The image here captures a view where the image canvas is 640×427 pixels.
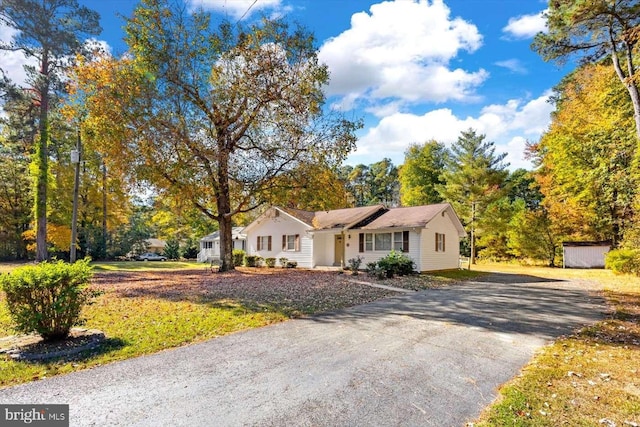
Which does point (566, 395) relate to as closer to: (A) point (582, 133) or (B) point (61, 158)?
(A) point (582, 133)

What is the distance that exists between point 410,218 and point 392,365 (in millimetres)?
15501

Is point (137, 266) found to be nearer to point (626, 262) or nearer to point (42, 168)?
point (42, 168)

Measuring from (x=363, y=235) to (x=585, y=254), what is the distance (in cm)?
1692

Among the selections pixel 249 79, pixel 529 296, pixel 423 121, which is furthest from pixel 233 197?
pixel 529 296

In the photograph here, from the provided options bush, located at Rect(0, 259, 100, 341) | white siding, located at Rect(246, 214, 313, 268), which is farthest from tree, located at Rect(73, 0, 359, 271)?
bush, located at Rect(0, 259, 100, 341)

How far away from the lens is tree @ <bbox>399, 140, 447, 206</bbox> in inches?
1545

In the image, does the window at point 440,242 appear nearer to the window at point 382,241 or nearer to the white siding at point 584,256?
the window at point 382,241

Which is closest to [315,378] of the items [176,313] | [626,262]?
[176,313]

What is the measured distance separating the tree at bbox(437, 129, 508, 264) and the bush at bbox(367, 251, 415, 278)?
16.5 meters

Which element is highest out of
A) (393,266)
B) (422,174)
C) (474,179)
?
(422,174)

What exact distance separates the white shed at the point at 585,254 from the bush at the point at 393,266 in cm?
1549

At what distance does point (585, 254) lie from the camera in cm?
2414

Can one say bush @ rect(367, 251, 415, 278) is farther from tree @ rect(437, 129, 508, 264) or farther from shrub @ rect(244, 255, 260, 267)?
tree @ rect(437, 129, 508, 264)

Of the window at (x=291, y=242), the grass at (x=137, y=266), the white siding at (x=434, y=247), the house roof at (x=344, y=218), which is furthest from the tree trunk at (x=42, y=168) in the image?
the white siding at (x=434, y=247)
